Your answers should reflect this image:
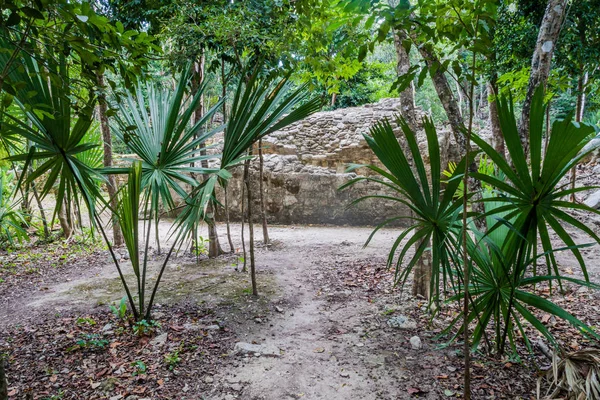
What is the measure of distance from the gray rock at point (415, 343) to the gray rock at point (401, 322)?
0.20 metres

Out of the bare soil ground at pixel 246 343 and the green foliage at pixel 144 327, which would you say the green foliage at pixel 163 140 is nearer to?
the green foliage at pixel 144 327

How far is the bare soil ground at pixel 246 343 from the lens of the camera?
2029mm

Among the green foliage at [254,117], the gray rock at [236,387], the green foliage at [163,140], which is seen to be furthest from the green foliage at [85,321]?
the green foliage at [254,117]

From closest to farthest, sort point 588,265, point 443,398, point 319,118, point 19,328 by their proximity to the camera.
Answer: point 443,398 → point 19,328 → point 588,265 → point 319,118

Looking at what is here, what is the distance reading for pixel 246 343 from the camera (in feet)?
8.39

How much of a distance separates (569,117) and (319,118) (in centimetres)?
1053

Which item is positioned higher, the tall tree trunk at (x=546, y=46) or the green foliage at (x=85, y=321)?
the tall tree trunk at (x=546, y=46)

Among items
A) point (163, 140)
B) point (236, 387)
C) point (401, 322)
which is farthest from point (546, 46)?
point (236, 387)

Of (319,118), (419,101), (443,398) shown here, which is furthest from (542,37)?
(419,101)

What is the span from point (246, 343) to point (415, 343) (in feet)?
3.71

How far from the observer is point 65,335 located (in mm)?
2621

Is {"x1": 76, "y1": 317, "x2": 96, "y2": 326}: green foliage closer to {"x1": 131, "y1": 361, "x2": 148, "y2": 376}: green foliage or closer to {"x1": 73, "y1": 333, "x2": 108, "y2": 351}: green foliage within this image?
{"x1": 73, "y1": 333, "x2": 108, "y2": 351}: green foliage

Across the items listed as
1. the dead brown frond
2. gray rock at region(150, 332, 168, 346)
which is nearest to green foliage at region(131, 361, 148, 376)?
gray rock at region(150, 332, 168, 346)

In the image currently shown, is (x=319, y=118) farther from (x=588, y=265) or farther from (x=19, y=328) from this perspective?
(x=19, y=328)
